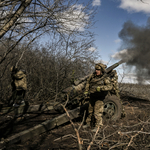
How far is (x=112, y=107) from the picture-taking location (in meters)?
5.22

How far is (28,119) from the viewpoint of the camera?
5777mm

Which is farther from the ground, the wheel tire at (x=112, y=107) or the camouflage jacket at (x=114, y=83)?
the camouflage jacket at (x=114, y=83)

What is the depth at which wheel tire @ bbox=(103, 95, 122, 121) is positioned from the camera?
513 cm

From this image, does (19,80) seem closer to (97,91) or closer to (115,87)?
(97,91)

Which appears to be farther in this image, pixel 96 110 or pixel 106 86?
pixel 96 110

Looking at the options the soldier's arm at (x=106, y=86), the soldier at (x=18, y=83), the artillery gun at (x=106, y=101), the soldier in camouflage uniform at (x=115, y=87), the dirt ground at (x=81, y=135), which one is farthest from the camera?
the soldier at (x=18, y=83)

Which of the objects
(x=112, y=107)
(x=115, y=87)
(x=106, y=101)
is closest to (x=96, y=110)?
(x=106, y=101)

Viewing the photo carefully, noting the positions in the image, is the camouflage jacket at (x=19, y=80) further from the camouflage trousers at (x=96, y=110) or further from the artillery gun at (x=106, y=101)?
the camouflage trousers at (x=96, y=110)

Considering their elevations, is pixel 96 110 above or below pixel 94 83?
below

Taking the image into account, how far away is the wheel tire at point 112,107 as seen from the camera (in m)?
5.13

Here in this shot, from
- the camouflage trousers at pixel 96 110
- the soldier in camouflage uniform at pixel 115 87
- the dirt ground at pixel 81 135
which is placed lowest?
the dirt ground at pixel 81 135

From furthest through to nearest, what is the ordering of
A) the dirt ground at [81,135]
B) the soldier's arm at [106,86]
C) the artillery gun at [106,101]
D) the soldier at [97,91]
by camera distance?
the artillery gun at [106,101] → the soldier at [97,91] → the soldier's arm at [106,86] → the dirt ground at [81,135]

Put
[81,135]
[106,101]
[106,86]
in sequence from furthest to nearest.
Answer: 1. [106,101]
2. [106,86]
3. [81,135]

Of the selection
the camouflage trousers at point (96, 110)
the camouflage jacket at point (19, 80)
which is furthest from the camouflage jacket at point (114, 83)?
the camouflage jacket at point (19, 80)
